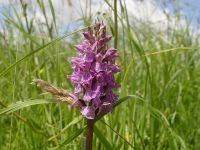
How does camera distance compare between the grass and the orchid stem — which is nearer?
the orchid stem

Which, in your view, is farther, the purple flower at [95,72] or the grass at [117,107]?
the grass at [117,107]

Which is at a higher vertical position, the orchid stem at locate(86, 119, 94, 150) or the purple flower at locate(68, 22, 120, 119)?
the purple flower at locate(68, 22, 120, 119)

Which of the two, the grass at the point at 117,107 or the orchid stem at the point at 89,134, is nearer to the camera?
the orchid stem at the point at 89,134

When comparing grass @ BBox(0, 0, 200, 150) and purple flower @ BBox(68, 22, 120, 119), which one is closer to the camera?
purple flower @ BBox(68, 22, 120, 119)

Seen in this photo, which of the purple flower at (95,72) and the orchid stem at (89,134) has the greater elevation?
the purple flower at (95,72)

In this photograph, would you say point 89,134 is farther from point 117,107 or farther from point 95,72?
point 117,107

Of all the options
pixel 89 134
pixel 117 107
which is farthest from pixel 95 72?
pixel 117 107
